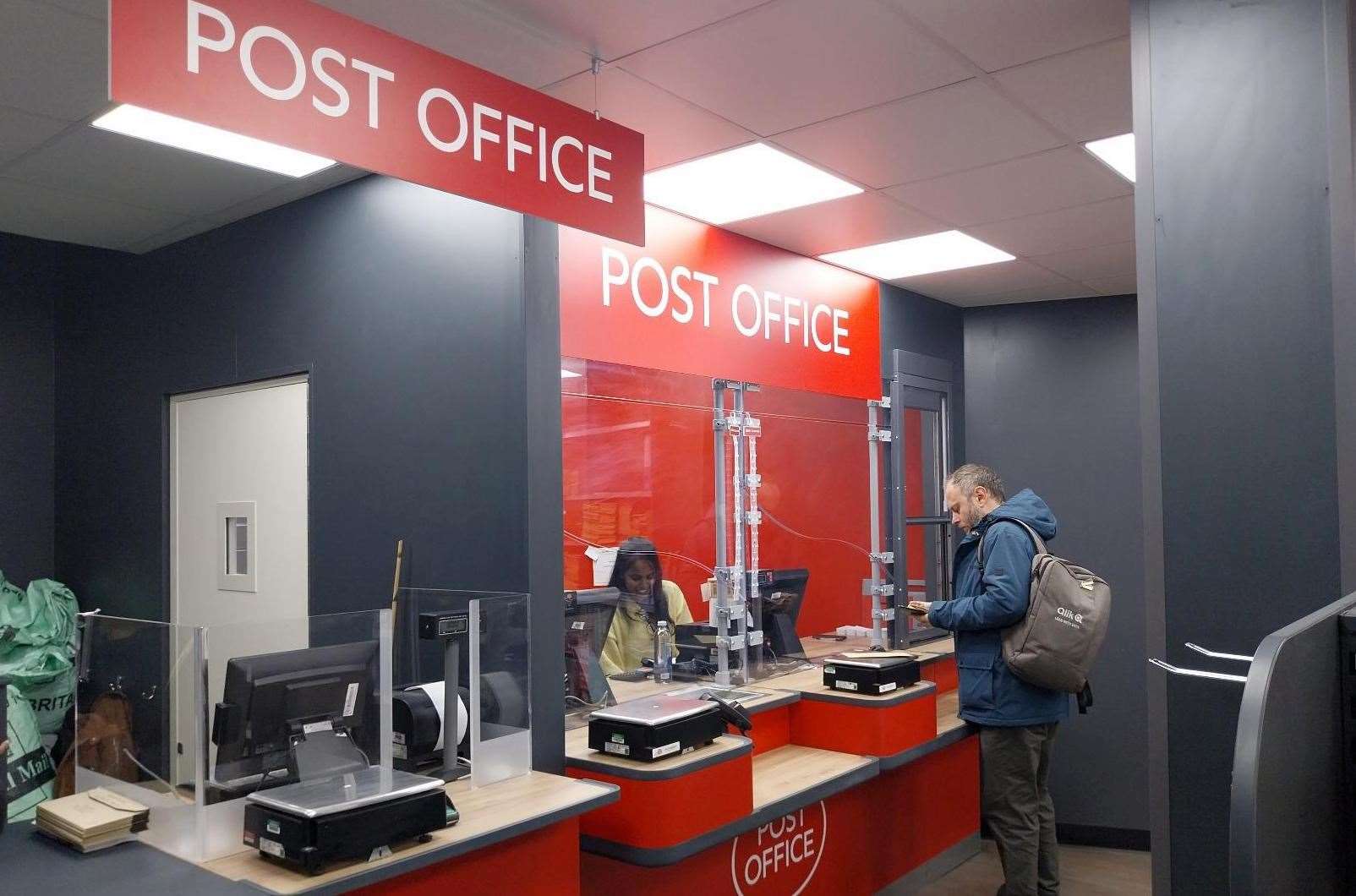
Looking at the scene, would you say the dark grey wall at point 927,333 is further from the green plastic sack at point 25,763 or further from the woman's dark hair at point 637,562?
the green plastic sack at point 25,763

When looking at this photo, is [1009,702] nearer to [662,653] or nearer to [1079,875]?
[662,653]

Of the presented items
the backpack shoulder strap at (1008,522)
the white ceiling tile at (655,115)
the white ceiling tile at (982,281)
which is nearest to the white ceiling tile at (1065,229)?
the white ceiling tile at (982,281)

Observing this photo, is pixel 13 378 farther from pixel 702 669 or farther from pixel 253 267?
pixel 702 669

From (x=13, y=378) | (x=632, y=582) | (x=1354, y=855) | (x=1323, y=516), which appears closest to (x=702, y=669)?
(x=632, y=582)

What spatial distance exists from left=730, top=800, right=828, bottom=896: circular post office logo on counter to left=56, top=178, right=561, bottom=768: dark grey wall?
86 centimetres

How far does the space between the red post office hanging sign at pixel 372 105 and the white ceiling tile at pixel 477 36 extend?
1.19 feet

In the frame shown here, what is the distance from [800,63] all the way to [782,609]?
2.32 m

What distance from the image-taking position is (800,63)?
2.74 meters

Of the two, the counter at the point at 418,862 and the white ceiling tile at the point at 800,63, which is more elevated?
the white ceiling tile at the point at 800,63

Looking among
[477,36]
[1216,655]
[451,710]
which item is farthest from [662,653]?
[1216,655]

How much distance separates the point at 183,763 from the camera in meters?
2.24

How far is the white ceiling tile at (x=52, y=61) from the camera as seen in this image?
249 centimetres

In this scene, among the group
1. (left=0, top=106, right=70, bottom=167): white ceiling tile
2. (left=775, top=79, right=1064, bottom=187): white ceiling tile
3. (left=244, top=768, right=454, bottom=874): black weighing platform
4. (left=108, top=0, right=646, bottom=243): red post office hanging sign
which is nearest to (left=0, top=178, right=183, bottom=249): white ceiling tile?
(left=0, top=106, right=70, bottom=167): white ceiling tile

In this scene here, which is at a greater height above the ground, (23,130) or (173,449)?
(23,130)
